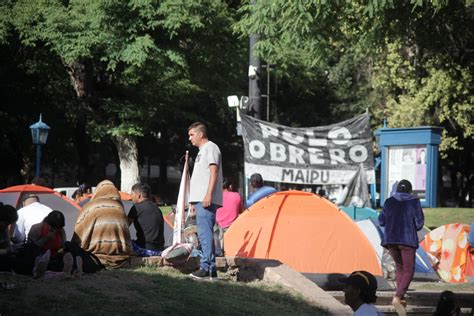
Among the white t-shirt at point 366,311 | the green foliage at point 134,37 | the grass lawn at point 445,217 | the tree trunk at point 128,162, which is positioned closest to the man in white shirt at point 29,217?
the white t-shirt at point 366,311

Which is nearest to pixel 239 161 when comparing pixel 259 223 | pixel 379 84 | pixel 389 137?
pixel 379 84

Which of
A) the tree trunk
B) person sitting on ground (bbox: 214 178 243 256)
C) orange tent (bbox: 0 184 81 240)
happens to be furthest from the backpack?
the tree trunk

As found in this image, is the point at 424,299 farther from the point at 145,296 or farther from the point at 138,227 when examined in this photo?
the point at 145,296

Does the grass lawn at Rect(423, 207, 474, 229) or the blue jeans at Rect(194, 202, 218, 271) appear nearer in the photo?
the blue jeans at Rect(194, 202, 218, 271)

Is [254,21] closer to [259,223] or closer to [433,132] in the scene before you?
[259,223]

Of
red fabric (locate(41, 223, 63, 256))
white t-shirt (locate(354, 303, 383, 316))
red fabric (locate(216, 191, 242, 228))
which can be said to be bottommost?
white t-shirt (locate(354, 303, 383, 316))

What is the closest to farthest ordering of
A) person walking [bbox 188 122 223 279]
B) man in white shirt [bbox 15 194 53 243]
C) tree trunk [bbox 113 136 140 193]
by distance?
1. person walking [bbox 188 122 223 279]
2. man in white shirt [bbox 15 194 53 243]
3. tree trunk [bbox 113 136 140 193]

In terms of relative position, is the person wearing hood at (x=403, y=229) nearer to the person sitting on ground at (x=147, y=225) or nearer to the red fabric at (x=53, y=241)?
the person sitting on ground at (x=147, y=225)

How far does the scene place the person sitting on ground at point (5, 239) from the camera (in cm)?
894

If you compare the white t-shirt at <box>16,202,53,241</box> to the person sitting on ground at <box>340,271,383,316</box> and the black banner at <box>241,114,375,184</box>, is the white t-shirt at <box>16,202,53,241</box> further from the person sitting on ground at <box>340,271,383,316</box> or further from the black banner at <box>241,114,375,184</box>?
the person sitting on ground at <box>340,271,383,316</box>

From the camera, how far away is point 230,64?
31.2 m

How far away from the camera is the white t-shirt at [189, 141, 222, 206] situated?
9.81m

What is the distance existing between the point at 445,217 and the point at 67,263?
16579mm

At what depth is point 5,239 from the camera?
9266mm
